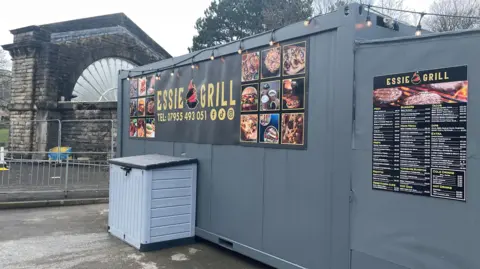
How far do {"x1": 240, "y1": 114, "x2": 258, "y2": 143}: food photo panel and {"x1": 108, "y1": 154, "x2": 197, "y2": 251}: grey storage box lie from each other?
1288 mm

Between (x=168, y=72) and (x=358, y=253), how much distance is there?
16.3 ft

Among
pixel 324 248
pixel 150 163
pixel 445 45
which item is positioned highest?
pixel 445 45

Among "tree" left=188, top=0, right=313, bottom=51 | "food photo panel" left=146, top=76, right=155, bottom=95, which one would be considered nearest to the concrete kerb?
"food photo panel" left=146, top=76, right=155, bottom=95

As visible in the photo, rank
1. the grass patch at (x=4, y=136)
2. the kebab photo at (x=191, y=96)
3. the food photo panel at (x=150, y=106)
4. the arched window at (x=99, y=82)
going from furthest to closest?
the grass patch at (x=4, y=136) < the arched window at (x=99, y=82) < the food photo panel at (x=150, y=106) < the kebab photo at (x=191, y=96)

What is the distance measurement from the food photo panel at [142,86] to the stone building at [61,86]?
9.92m

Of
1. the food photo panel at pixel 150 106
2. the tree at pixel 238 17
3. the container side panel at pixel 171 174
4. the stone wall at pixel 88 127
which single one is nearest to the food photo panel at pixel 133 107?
the food photo panel at pixel 150 106

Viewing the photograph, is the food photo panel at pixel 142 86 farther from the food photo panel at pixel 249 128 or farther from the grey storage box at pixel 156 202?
the food photo panel at pixel 249 128

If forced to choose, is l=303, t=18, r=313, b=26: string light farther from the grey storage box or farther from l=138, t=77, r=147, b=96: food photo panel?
l=138, t=77, r=147, b=96: food photo panel

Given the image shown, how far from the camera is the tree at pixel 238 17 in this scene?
1156 inches

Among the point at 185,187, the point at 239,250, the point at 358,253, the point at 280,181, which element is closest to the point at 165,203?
the point at 185,187

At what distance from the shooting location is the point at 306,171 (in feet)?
15.6

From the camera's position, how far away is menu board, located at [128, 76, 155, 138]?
26.4 feet

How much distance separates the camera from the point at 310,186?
4.71 metres

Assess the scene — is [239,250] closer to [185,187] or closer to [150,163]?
[185,187]
